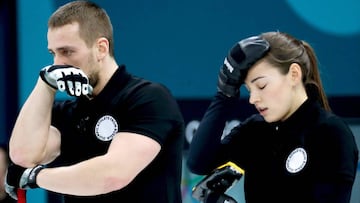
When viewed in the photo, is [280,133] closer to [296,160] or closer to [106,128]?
[296,160]

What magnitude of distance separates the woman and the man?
0.14m

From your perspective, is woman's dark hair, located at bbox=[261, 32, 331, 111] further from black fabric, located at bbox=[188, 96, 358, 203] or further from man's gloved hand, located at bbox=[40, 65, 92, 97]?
man's gloved hand, located at bbox=[40, 65, 92, 97]

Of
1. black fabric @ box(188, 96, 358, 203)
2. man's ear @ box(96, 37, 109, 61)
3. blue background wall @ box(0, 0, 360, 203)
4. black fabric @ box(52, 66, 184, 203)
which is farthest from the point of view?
blue background wall @ box(0, 0, 360, 203)

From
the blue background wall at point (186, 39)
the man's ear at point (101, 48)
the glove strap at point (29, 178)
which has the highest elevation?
the man's ear at point (101, 48)

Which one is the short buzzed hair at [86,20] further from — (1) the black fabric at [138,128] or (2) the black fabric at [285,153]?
(2) the black fabric at [285,153]

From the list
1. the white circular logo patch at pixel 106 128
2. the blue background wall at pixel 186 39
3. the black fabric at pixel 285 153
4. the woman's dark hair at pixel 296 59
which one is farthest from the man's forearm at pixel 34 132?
the blue background wall at pixel 186 39

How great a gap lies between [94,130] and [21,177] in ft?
0.81

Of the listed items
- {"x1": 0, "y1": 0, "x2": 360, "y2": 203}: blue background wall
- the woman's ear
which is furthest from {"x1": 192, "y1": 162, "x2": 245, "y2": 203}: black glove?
{"x1": 0, "y1": 0, "x2": 360, "y2": 203}: blue background wall

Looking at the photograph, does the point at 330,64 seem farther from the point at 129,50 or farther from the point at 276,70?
the point at 276,70

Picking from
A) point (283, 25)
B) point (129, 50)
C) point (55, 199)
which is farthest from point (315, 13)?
point (55, 199)

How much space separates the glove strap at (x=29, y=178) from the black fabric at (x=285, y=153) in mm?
479

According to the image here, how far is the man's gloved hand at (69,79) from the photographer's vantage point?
199cm

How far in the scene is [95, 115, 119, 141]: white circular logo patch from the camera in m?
2.06

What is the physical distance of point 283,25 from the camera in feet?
13.3
